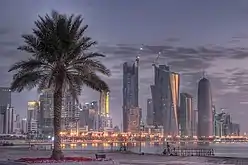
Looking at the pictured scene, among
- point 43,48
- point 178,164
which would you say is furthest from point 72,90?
point 178,164

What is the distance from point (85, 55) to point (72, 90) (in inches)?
118

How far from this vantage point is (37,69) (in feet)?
115

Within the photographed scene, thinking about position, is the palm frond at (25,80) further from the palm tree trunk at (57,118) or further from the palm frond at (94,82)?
the palm frond at (94,82)

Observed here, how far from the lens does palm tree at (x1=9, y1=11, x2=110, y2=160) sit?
33.9m

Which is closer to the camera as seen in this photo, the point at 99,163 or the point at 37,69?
the point at 99,163

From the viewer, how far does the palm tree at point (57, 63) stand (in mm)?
33875

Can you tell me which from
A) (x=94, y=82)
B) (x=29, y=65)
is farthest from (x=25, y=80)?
(x=94, y=82)

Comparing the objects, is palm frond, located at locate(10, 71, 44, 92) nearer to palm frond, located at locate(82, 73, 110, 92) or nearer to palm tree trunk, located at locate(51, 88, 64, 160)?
palm tree trunk, located at locate(51, 88, 64, 160)

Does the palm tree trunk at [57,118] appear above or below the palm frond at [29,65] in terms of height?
below

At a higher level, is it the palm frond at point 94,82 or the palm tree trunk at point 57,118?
the palm frond at point 94,82

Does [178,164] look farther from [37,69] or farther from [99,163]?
[37,69]

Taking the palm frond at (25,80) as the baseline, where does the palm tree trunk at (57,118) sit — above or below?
below

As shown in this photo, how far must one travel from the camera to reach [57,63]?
1352 inches

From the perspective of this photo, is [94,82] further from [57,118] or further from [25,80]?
[25,80]
